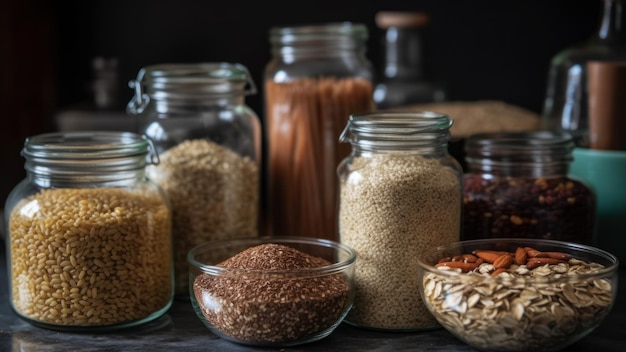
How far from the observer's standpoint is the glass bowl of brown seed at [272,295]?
1.08 m

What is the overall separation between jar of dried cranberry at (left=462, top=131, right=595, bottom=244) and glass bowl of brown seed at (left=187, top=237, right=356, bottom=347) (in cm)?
26

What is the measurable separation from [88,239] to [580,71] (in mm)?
926

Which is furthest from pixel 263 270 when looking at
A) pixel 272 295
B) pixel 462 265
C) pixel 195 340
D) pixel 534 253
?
pixel 534 253

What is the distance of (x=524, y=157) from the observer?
1.36m

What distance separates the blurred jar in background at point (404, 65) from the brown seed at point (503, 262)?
90cm

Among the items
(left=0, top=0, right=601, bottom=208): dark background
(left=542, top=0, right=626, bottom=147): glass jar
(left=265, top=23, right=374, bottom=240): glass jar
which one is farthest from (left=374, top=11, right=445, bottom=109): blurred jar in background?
(left=265, top=23, right=374, bottom=240): glass jar

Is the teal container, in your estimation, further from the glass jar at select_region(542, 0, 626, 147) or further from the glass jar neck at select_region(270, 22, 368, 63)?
the glass jar neck at select_region(270, 22, 368, 63)

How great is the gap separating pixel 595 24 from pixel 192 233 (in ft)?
3.91

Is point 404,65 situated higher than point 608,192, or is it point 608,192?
point 404,65

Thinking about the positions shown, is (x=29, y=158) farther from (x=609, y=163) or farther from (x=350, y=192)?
(x=609, y=163)

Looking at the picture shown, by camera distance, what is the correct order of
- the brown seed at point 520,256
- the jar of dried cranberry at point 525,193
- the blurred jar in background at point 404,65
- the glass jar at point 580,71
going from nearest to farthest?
the brown seed at point 520,256
the jar of dried cranberry at point 525,193
the glass jar at point 580,71
the blurred jar in background at point 404,65

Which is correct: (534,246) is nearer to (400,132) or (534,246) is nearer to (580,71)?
(400,132)

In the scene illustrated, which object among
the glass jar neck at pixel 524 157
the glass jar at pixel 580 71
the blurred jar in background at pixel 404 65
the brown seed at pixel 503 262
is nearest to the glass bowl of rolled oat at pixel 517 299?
the brown seed at pixel 503 262

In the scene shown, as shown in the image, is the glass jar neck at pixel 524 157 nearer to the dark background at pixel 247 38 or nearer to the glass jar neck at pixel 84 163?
the glass jar neck at pixel 84 163
